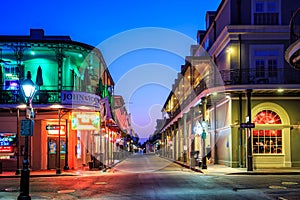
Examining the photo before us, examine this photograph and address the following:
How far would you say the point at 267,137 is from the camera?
2975 centimetres

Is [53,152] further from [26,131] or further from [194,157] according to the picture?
[26,131]

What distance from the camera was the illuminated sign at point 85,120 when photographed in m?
29.6

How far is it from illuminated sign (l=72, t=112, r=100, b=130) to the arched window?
10710mm

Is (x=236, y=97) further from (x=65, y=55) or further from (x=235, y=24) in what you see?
(x=65, y=55)

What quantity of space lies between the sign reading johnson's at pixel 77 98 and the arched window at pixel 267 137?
11038mm

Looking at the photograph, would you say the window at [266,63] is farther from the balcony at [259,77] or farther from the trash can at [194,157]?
the trash can at [194,157]

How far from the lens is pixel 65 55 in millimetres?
30828

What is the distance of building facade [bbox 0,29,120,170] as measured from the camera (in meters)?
28.8

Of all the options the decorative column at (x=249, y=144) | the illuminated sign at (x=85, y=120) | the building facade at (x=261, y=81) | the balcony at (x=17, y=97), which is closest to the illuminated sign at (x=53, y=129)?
the illuminated sign at (x=85, y=120)

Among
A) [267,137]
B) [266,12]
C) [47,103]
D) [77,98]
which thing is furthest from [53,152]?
[266,12]

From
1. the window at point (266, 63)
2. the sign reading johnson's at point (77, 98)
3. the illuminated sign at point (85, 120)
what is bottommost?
the illuminated sign at point (85, 120)

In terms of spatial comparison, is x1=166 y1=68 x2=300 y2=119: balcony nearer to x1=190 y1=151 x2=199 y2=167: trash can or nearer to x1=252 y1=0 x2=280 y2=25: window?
x1=252 y1=0 x2=280 y2=25: window

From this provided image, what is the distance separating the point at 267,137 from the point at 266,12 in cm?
839

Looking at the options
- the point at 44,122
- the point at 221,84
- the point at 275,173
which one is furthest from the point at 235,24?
the point at 44,122
